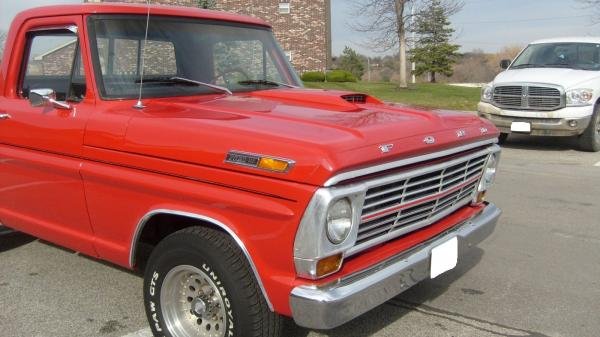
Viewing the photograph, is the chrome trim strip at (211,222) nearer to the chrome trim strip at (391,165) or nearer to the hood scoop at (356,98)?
the chrome trim strip at (391,165)

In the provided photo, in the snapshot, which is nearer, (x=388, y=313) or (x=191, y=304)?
(x=191, y=304)

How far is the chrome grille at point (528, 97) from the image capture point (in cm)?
975

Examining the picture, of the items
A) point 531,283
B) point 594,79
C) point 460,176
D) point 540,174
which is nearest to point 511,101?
point 594,79

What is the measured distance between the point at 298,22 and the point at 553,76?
2590cm

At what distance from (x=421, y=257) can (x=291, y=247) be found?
2.65 ft

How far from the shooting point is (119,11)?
150 inches

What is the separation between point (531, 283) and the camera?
4.29 meters

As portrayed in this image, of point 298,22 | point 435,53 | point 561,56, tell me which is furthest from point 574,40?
point 435,53

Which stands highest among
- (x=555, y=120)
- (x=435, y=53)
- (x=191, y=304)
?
(x=435, y=53)

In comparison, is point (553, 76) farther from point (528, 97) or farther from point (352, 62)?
point (352, 62)

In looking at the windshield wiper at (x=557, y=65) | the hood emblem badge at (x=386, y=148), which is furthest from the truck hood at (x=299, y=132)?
the windshield wiper at (x=557, y=65)

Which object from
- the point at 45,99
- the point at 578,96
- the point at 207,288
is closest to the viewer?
the point at 207,288

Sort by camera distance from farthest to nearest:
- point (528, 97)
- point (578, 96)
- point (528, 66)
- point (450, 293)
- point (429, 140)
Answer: point (528, 66) < point (528, 97) < point (578, 96) < point (450, 293) < point (429, 140)

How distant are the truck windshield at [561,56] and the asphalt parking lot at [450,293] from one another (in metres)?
5.31
